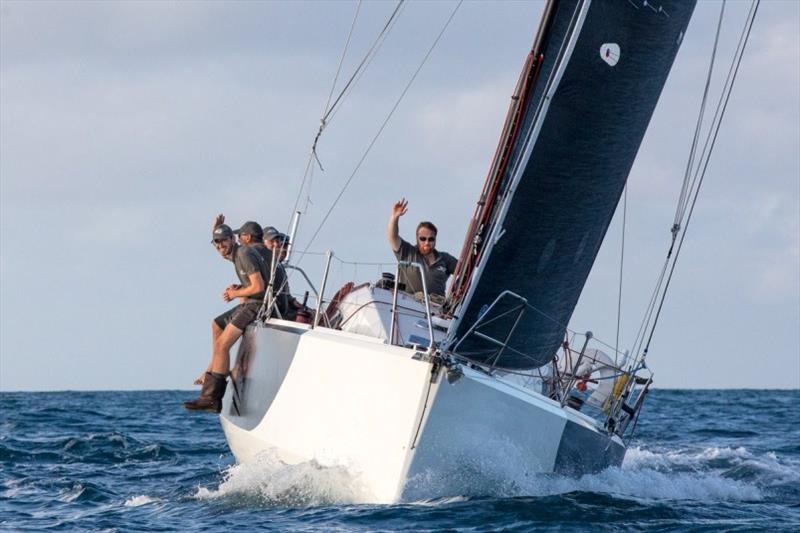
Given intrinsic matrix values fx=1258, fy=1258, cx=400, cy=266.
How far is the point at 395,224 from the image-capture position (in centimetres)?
880

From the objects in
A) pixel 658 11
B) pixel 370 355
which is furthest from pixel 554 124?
pixel 370 355

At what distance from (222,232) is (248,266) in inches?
17.6

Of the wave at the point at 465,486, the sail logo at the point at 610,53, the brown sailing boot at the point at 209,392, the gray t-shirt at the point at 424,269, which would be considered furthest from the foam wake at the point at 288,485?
the sail logo at the point at 610,53

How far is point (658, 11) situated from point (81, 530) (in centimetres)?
486

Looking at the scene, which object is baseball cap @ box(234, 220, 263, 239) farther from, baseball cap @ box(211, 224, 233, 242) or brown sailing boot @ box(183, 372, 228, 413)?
brown sailing boot @ box(183, 372, 228, 413)

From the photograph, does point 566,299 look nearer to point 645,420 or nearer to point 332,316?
point 332,316

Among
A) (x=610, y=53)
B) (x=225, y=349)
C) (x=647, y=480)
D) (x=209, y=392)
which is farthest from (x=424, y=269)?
(x=647, y=480)

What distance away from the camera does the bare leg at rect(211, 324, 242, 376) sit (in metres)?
9.11

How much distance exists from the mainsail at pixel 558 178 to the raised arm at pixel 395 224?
503 mm

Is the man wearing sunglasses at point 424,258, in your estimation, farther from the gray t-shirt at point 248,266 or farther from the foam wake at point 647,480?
the foam wake at point 647,480

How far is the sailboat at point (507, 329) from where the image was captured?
7262mm

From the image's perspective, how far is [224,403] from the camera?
9.86m

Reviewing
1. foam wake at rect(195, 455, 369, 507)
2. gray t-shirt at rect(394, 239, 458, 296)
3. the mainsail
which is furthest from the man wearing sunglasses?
foam wake at rect(195, 455, 369, 507)

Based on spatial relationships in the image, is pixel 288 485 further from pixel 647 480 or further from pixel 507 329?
pixel 647 480
